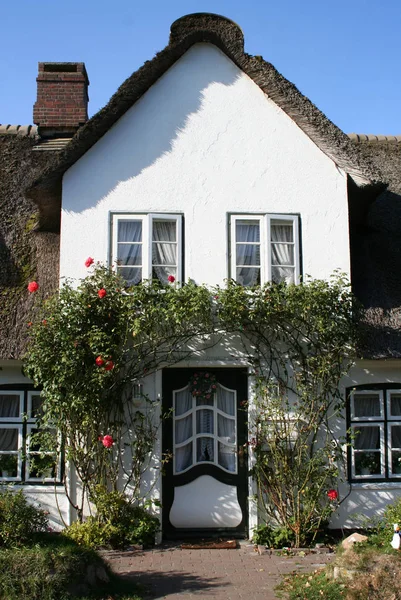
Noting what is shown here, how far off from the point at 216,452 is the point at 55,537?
8.83ft

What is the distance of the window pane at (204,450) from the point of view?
948cm

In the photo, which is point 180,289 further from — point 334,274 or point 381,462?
point 381,462

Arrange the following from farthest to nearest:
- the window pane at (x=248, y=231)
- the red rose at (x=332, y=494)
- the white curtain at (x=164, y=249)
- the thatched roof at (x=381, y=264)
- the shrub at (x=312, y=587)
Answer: the window pane at (x=248, y=231) < the white curtain at (x=164, y=249) < the thatched roof at (x=381, y=264) < the red rose at (x=332, y=494) < the shrub at (x=312, y=587)

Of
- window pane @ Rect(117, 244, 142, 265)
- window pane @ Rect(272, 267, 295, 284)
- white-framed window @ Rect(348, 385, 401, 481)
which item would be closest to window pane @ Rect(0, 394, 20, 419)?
window pane @ Rect(117, 244, 142, 265)

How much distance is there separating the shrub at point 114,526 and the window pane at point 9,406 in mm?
1847

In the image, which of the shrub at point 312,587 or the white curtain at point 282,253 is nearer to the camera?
the shrub at point 312,587

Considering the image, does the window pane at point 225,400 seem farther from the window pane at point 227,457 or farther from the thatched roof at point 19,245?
the thatched roof at point 19,245

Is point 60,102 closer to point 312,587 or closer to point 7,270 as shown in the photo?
point 7,270

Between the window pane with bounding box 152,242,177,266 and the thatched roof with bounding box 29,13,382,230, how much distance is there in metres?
1.72

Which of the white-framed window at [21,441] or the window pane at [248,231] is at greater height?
the window pane at [248,231]

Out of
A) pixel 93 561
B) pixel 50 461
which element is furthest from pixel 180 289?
pixel 93 561

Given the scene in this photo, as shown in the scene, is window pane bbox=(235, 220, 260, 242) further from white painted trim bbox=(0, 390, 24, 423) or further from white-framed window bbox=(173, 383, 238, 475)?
white painted trim bbox=(0, 390, 24, 423)

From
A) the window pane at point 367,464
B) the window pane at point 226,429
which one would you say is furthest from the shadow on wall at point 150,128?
the window pane at point 367,464

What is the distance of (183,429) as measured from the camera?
957 centimetres
